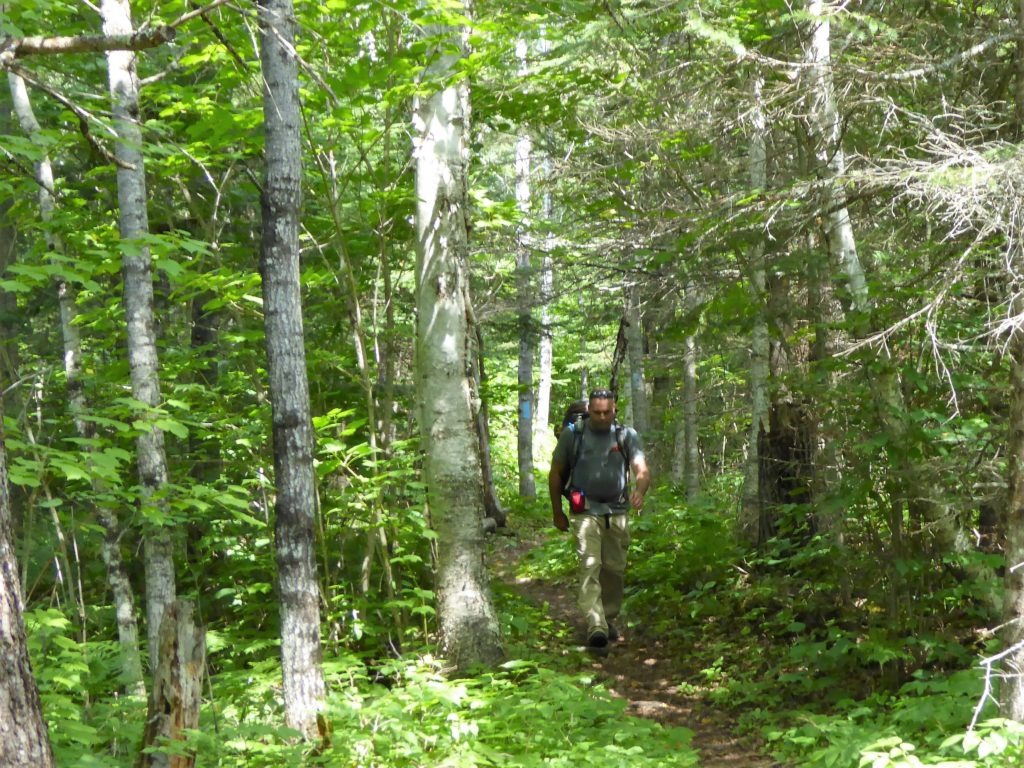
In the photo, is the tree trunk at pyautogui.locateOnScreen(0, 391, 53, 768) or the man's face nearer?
the tree trunk at pyautogui.locateOnScreen(0, 391, 53, 768)

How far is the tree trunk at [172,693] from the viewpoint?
432 cm

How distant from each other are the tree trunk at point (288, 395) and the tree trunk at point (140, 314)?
4.86 ft

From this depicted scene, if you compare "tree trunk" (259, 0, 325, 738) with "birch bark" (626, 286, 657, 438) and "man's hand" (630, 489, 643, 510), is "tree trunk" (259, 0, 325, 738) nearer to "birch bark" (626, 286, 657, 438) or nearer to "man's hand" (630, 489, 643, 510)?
"man's hand" (630, 489, 643, 510)

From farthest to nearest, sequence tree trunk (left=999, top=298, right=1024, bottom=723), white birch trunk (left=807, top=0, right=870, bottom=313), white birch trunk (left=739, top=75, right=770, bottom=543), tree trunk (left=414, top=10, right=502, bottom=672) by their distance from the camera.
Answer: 1. white birch trunk (left=739, top=75, right=770, bottom=543)
2. tree trunk (left=414, top=10, right=502, bottom=672)
3. white birch trunk (left=807, top=0, right=870, bottom=313)
4. tree trunk (left=999, top=298, right=1024, bottom=723)

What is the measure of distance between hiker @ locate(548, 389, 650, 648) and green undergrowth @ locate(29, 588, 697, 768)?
5.39ft

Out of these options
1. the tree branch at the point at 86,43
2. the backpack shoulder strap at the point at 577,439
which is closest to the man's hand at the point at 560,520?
the backpack shoulder strap at the point at 577,439

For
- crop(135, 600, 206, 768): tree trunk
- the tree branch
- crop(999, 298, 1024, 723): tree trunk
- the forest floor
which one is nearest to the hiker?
the forest floor

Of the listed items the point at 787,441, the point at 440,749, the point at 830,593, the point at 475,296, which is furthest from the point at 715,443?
the point at 440,749

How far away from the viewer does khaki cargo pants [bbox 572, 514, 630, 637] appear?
8.29 metres

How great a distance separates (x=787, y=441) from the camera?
9.29 meters

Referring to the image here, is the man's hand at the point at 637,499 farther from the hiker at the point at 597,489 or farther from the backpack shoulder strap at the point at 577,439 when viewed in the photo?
the backpack shoulder strap at the point at 577,439

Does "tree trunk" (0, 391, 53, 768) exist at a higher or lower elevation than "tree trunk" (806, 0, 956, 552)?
lower

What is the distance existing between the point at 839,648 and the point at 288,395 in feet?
13.9

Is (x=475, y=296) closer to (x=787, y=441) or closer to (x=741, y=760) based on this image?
(x=787, y=441)
